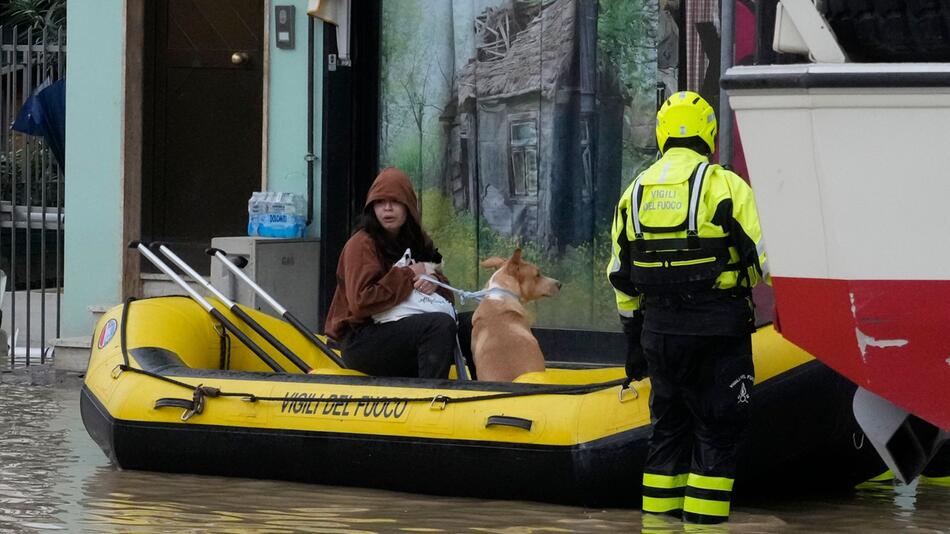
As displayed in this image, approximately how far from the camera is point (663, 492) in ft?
20.9

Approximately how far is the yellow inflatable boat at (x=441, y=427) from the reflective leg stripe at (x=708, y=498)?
322mm

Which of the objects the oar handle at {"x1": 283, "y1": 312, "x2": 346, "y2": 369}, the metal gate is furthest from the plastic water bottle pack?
the oar handle at {"x1": 283, "y1": 312, "x2": 346, "y2": 369}

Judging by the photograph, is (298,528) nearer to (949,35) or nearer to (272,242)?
(949,35)

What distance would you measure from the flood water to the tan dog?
838 millimetres

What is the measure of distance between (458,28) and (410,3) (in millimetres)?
420

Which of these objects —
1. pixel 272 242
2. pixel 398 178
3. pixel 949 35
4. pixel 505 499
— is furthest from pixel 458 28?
pixel 949 35

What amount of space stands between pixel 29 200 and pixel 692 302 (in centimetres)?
695

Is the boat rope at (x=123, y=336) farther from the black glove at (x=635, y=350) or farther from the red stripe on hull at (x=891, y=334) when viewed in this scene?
the red stripe on hull at (x=891, y=334)

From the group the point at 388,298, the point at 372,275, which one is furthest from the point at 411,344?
the point at 372,275

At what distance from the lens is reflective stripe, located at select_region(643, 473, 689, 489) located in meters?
6.33

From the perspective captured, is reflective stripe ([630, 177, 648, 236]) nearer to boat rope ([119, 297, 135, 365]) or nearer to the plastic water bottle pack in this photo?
boat rope ([119, 297, 135, 365])

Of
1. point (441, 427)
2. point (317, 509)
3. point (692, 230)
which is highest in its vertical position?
point (692, 230)

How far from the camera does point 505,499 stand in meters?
6.81

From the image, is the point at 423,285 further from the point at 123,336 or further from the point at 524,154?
the point at 524,154
